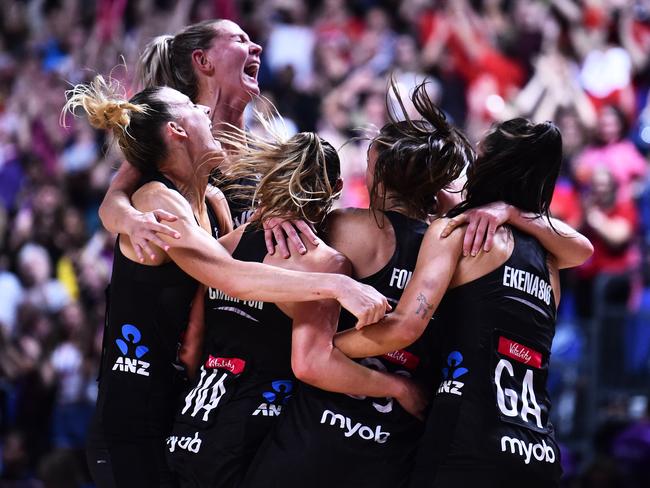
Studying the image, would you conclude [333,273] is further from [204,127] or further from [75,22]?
[75,22]

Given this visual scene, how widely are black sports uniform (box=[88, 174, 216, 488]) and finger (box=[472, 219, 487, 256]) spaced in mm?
1113

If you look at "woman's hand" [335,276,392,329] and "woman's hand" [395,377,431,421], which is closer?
"woman's hand" [335,276,392,329]

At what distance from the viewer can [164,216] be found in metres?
4.11

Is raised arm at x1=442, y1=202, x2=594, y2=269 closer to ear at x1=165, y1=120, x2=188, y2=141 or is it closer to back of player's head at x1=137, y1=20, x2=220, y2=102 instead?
ear at x1=165, y1=120, x2=188, y2=141

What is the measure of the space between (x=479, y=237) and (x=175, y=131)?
1306 mm

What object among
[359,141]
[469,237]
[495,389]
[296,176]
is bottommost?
[495,389]

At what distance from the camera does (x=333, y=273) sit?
12.9 ft

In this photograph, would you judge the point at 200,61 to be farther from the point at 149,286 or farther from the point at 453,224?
the point at 453,224

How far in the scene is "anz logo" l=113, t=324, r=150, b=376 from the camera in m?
4.33

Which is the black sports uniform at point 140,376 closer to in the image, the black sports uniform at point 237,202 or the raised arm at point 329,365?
the black sports uniform at point 237,202

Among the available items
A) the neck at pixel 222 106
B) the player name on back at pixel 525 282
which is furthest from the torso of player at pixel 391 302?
the neck at pixel 222 106

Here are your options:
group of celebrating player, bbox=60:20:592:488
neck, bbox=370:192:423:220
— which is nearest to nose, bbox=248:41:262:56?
group of celebrating player, bbox=60:20:592:488

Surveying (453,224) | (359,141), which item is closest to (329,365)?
(453,224)

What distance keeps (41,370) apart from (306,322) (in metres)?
6.40
